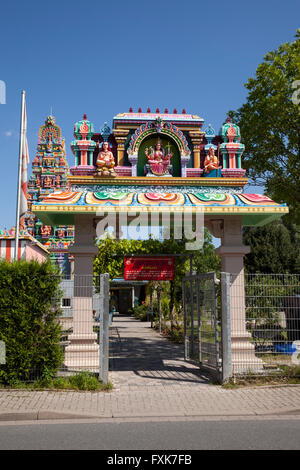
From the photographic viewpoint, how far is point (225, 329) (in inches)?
345

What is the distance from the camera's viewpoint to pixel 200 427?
6.06 metres

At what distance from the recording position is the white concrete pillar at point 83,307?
9703mm

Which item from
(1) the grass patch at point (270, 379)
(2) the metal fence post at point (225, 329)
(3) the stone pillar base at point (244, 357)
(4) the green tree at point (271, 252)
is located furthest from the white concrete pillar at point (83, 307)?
(4) the green tree at point (271, 252)

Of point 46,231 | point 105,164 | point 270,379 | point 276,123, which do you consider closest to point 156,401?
point 270,379

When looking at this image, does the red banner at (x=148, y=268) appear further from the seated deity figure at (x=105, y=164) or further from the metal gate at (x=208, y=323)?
the seated deity figure at (x=105, y=164)

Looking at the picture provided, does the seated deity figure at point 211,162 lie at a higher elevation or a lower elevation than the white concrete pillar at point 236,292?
higher

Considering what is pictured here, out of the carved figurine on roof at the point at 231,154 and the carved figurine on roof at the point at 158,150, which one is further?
the carved figurine on roof at the point at 231,154

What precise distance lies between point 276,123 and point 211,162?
4.06 m

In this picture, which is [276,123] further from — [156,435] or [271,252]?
[271,252]

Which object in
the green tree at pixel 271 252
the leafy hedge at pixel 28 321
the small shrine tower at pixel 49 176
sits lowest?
the leafy hedge at pixel 28 321

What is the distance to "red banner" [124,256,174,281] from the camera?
11.0m

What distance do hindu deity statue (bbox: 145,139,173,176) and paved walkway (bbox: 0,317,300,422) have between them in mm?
5892

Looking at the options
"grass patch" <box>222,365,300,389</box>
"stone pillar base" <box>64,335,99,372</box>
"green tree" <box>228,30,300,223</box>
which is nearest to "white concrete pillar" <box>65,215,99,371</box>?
"stone pillar base" <box>64,335,99,372</box>

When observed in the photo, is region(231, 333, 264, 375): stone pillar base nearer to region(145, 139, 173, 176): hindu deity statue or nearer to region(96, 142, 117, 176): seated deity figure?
region(145, 139, 173, 176): hindu deity statue
